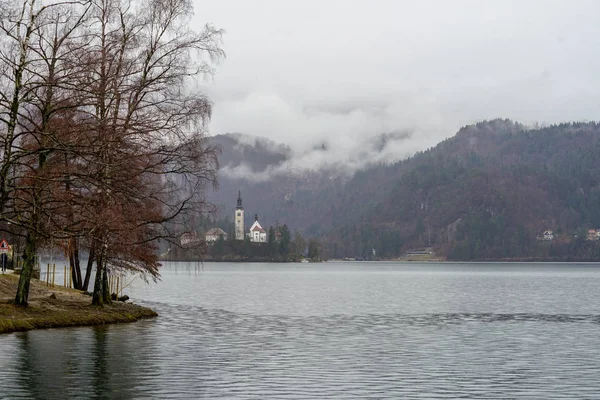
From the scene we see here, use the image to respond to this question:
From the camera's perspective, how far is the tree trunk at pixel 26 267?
3922cm

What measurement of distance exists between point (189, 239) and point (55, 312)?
26.4 ft

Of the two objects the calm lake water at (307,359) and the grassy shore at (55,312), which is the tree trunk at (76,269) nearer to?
the grassy shore at (55,312)

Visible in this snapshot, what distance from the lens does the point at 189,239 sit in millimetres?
46156

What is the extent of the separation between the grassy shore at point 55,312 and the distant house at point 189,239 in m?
5.49

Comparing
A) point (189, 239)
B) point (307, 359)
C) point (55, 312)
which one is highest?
point (189, 239)

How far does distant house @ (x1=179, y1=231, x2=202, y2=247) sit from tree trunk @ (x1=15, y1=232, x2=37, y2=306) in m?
8.30

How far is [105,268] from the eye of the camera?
153ft

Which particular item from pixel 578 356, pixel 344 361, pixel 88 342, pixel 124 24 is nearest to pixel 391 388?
pixel 344 361

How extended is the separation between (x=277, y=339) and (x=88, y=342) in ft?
30.4

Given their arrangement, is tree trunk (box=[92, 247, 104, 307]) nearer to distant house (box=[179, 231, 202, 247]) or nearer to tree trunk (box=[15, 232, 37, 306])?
distant house (box=[179, 231, 202, 247])

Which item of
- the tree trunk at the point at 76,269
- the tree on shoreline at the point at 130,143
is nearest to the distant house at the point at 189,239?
the tree on shoreline at the point at 130,143

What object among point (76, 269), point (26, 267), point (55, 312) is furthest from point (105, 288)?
point (76, 269)

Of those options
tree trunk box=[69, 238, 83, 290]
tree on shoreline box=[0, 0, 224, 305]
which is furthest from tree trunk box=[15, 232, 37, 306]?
tree trunk box=[69, 238, 83, 290]

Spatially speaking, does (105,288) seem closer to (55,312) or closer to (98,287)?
(98,287)
